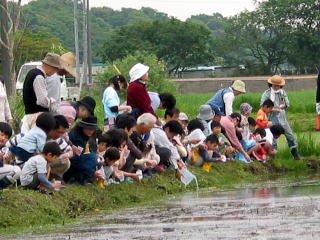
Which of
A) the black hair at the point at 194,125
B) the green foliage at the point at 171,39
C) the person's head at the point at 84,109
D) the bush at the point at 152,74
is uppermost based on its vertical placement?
the person's head at the point at 84,109

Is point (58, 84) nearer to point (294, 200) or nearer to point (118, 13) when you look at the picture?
point (294, 200)

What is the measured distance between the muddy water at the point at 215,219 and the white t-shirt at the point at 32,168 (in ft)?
2.52

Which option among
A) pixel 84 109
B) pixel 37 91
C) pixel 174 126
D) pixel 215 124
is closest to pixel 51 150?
pixel 37 91

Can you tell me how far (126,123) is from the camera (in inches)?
553

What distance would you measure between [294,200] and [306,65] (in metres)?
64.0

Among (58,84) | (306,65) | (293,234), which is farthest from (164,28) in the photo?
(293,234)

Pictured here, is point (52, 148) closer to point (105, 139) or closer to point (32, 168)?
point (32, 168)

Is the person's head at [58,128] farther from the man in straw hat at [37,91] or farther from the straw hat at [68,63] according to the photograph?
the straw hat at [68,63]

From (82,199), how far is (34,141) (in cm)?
80

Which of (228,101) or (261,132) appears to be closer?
(228,101)

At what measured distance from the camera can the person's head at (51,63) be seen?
13.0m

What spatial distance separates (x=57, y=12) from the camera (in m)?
101

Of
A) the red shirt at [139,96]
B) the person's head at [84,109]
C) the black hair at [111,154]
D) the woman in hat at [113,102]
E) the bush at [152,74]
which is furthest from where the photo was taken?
the bush at [152,74]

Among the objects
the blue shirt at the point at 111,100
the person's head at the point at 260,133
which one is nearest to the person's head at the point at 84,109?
the blue shirt at the point at 111,100
